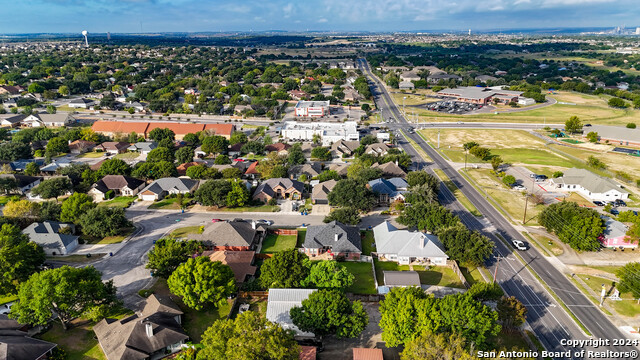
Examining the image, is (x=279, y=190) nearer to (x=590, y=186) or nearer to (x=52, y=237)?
(x=52, y=237)

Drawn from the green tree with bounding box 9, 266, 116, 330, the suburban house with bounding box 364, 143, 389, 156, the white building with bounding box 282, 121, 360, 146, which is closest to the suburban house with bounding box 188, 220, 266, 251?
the green tree with bounding box 9, 266, 116, 330

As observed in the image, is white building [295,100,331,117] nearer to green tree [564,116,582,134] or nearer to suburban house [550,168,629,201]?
green tree [564,116,582,134]

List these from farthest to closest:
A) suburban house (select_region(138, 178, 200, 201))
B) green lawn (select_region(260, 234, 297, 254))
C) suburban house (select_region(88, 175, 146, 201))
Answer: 1. suburban house (select_region(88, 175, 146, 201))
2. suburban house (select_region(138, 178, 200, 201))
3. green lawn (select_region(260, 234, 297, 254))

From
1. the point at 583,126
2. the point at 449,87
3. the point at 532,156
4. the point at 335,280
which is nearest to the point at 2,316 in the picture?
the point at 335,280

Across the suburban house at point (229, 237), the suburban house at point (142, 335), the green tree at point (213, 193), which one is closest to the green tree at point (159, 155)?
the green tree at point (213, 193)

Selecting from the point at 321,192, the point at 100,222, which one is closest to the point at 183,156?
the point at 100,222

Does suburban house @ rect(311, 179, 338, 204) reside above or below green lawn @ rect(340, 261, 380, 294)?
above
